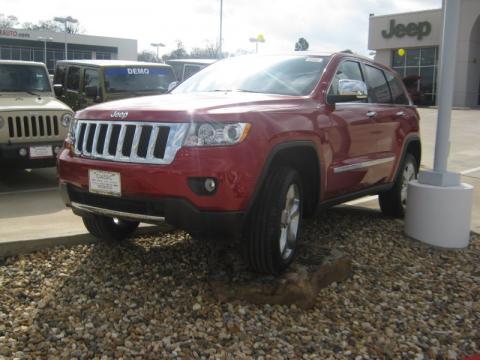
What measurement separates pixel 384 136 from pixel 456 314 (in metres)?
2.03

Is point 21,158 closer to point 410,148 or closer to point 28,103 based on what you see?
point 28,103

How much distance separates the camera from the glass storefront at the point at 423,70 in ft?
109

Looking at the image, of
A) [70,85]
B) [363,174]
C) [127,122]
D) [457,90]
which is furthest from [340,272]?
[457,90]

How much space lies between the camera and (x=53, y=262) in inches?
170

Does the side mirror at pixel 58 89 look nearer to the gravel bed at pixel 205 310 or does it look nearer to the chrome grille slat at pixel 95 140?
the gravel bed at pixel 205 310

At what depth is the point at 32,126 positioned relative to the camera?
7082 mm

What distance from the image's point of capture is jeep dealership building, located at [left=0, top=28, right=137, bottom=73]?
2365 inches

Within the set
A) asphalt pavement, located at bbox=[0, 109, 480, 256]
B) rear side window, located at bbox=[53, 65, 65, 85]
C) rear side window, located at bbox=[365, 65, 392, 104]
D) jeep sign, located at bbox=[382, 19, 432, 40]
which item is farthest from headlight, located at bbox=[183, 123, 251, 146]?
jeep sign, located at bbox=[382, 19, 432, 40]

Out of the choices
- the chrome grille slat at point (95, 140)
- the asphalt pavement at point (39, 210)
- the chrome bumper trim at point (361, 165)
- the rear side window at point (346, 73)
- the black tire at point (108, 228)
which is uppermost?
the rear side window at point (346, 73)

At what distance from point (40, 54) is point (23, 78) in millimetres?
60281

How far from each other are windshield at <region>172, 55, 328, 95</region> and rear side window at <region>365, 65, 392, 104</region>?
0.85 m

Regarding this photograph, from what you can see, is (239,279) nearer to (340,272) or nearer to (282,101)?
(340,272)

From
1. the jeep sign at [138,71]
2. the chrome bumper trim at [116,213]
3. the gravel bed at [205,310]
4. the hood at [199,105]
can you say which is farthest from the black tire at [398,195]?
the jeep sign at [138,71]

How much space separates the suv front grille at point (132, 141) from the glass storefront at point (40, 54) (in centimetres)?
5933
